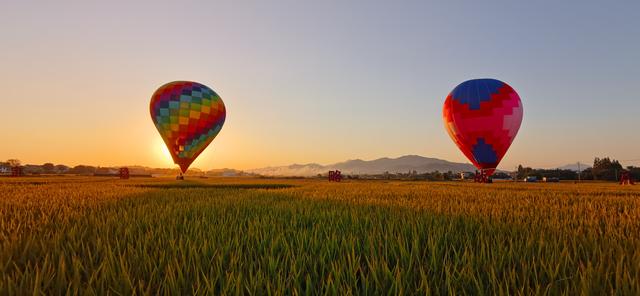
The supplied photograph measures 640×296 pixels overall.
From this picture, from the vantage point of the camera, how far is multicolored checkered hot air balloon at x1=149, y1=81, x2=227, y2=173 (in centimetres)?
2347

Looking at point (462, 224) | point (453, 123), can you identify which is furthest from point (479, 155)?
point (462, 224)

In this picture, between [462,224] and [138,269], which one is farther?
[462,224]

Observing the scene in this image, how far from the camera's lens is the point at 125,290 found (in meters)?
1.53

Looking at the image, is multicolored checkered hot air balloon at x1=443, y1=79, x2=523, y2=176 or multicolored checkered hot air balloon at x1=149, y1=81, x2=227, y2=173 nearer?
Answer: multicolored checkered hot air balloon at x1=443, y1=79, x2=523, y2=176

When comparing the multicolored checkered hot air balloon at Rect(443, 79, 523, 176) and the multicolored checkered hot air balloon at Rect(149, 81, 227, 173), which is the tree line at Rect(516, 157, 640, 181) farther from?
the multicolored checkered hot air balloon at Rect(149, 81, 227, 173)

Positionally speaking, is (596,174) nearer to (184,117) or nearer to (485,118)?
(485,118)

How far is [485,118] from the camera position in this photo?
1923cm

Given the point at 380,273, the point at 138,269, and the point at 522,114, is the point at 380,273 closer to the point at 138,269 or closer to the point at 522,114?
the point at 138,269

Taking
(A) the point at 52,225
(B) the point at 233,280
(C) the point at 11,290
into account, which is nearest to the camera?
(C) the point at 11,290

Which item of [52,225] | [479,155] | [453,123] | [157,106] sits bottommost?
[52,225]

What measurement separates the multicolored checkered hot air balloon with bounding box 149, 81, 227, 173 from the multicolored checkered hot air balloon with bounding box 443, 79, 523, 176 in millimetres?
17913

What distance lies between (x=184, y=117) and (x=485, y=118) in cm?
2058

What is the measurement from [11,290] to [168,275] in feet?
2.19

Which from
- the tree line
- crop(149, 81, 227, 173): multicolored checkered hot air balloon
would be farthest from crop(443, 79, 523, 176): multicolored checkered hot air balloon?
the tree line
